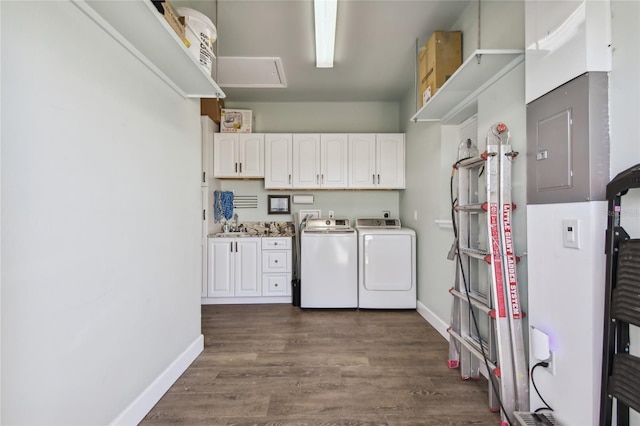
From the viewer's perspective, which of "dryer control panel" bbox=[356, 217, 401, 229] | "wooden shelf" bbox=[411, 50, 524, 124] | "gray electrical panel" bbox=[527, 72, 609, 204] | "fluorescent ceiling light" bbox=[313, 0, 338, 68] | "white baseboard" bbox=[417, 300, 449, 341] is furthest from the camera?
"dryer control panel" bbox=[356, 217, 401, 229]

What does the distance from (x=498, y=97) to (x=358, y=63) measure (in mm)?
1603

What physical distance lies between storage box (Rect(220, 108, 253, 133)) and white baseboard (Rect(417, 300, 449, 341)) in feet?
9.97

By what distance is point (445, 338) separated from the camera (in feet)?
8.39

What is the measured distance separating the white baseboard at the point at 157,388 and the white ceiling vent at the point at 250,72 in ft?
8.53

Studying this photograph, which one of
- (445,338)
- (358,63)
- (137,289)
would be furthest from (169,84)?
(445,338)

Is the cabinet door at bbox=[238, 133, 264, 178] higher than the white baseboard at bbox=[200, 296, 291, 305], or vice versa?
the cabinet door at bbox=[238, 133, 264, 178]

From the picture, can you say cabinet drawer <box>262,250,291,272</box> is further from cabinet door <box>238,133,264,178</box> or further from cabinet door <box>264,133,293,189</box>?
cabinet door <box>238,133,264,178</box>

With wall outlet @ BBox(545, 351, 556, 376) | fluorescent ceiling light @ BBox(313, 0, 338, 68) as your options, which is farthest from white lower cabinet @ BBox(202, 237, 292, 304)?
wall outlet @ BBox(545, 351, 556, 376)

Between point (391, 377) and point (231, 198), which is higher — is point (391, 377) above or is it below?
below

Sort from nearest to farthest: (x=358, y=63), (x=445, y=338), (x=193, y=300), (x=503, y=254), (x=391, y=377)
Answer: (x=503, y=254), (x=391, y=377), (x=193, y=300), (x=445, y=338), (x=358, y=63)

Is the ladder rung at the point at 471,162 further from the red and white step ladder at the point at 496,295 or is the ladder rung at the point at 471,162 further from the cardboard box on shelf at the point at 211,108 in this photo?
the cardboard box on shelf at the point at 211,108

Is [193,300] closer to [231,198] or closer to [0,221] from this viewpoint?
[0,221]

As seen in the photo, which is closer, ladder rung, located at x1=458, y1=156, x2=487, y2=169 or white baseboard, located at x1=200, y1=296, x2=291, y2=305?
ladder rung, located at x1=458, y1=156, x2=487, y2=169

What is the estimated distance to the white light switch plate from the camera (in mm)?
1142
